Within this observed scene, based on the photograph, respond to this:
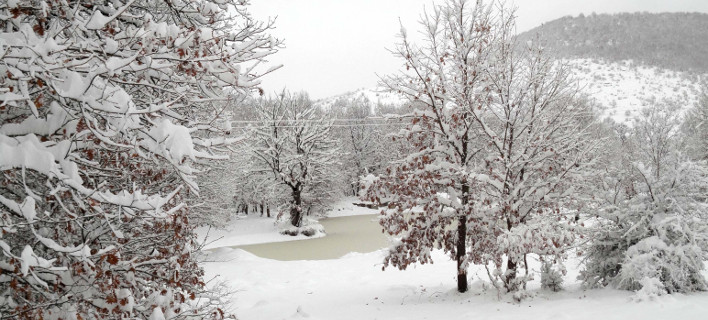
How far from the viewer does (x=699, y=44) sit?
258ft

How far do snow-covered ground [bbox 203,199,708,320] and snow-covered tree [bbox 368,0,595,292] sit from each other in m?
0.94

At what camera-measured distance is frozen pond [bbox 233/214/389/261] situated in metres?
21.4

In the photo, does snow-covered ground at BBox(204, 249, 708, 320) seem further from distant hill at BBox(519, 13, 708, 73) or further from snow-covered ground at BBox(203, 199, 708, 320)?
distant hill at BBox(519, 13, 708, 73)

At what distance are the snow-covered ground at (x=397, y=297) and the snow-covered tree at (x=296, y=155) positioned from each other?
35.7 ft

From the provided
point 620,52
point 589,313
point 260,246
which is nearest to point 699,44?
point 620,52

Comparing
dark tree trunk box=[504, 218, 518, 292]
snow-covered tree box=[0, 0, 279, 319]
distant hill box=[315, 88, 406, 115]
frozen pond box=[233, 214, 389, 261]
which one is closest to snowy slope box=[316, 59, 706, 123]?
distant hill box=[315, 88, 406, 115]

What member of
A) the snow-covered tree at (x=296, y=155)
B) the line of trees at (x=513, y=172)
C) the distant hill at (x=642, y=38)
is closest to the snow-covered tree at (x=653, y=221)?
the line of trees at (x=513, y=172)

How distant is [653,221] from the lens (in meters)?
8.05

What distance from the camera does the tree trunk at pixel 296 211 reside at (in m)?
27.5

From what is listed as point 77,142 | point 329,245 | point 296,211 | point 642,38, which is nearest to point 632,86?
point 642,38

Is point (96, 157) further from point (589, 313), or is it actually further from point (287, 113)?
point (287, 113)

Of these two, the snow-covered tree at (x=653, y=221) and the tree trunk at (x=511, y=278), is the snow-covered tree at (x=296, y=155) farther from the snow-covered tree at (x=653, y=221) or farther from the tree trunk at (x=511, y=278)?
the snow-covered tree at (x=653, y=221)

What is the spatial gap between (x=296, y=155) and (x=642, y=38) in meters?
93.0

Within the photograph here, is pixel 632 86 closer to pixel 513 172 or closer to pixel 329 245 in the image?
pixel 329 245
